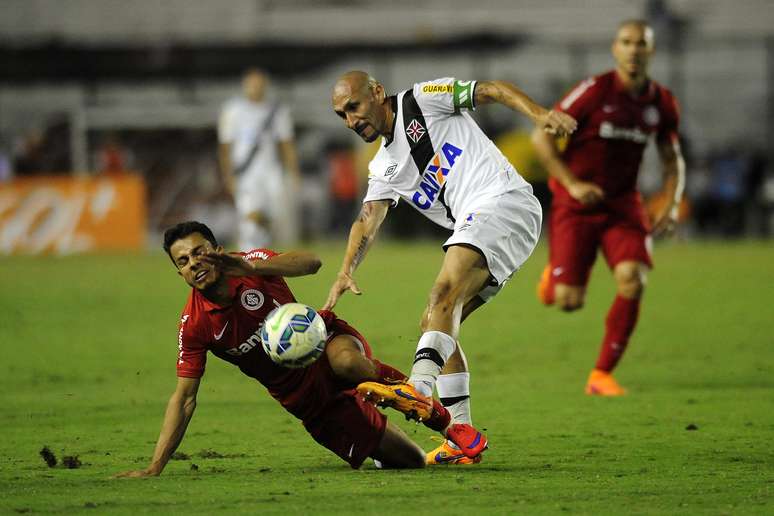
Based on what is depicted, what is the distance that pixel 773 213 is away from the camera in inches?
1046

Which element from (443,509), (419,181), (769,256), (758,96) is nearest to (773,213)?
(758,96)

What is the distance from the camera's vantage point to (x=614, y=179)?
9586mm

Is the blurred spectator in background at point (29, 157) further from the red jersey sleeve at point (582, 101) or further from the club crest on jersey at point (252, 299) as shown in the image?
the club crest on jersey at point (252, 299)

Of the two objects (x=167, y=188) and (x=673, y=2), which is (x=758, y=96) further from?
(x=167, y=188)

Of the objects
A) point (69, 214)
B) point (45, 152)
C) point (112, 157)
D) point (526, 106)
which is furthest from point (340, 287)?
point (45, 152)

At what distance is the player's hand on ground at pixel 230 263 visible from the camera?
5.88 m

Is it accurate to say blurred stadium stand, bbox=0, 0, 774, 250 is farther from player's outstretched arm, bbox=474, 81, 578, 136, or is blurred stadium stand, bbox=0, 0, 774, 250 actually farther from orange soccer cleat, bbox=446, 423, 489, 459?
orange soccer cleat, bbox=446, 423, 489, 459

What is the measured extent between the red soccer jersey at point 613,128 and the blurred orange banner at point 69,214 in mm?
15842

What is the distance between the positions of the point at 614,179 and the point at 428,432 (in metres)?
2.70

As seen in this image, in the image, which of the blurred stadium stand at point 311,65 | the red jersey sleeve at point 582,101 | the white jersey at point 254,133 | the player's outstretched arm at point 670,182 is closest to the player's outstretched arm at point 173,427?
the red jersey sleeve at point 582,101

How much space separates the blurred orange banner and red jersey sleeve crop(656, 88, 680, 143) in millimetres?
16164

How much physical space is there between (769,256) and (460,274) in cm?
1559

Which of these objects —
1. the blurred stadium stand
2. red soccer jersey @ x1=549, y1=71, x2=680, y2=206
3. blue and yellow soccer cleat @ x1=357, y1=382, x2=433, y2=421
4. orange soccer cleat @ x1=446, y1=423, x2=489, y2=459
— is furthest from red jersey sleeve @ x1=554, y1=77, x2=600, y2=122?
the blurred stadium stand

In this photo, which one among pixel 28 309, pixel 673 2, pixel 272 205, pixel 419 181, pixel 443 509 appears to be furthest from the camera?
pixel 673 2
